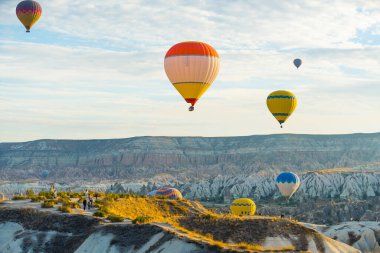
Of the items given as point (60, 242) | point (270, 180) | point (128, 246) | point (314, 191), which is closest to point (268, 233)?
point (128, 246)

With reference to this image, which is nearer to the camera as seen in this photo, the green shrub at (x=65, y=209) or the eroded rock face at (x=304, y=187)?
the green shrub at (x=65, y=209)

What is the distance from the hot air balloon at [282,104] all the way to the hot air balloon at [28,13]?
121 ft

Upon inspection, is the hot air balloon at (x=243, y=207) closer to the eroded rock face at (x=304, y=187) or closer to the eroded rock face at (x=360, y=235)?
the eroded rock face at (x=360, y=235)

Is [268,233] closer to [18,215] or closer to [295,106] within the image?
[18,215]

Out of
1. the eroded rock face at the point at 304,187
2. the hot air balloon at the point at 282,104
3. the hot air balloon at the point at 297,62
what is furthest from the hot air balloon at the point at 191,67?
the eroded rock face at the point at 304,187

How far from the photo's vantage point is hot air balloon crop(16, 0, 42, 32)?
303 feet

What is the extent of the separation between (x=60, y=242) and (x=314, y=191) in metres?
123

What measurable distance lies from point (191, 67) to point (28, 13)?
35.6 m

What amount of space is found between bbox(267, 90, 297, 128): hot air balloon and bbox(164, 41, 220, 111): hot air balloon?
32.1 meters

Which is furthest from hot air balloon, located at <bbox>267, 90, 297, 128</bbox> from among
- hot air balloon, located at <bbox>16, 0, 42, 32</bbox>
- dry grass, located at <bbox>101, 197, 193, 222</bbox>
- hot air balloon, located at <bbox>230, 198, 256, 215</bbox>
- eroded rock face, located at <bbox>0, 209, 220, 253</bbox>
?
eroded rock face, located at <bbox>0, 209, 220, 253</bbox>

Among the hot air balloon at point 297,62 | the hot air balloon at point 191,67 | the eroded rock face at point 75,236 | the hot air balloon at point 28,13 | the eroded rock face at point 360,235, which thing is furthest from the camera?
the hot air balloon at point 297,62

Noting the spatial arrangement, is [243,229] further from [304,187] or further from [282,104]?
[304,187]

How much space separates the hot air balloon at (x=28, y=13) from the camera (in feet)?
303

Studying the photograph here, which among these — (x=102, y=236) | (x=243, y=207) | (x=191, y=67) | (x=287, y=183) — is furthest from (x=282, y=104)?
(x=102, y=236)
